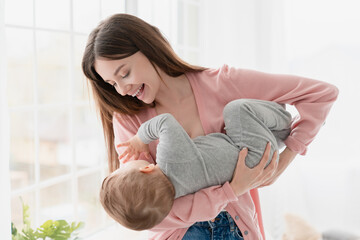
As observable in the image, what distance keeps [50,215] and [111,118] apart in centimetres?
316

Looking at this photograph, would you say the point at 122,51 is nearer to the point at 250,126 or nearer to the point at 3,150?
the point at 250,126

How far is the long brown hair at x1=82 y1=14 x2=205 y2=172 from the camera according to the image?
4.10 ft

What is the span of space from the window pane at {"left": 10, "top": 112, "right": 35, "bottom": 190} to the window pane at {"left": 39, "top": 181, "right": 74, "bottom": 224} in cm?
28

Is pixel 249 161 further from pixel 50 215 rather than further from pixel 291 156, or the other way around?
pixel 50 215

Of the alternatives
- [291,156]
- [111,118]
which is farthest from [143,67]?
[291,156]

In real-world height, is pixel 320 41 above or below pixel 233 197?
above

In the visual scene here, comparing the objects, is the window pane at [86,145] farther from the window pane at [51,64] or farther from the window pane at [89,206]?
the window pane at [51,64]

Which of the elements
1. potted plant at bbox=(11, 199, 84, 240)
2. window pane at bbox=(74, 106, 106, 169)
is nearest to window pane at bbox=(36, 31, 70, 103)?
window pane at bbox=(74, 106, 106, 169)

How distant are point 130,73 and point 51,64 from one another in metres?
4.15

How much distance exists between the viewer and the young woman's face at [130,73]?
4.12ft

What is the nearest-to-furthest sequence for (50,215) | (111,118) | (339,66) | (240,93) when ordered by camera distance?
(240,93) → (111,118) → (339,66) → (50,215)

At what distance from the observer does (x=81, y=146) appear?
15.7ft

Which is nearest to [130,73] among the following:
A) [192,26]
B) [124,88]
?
[124,88]

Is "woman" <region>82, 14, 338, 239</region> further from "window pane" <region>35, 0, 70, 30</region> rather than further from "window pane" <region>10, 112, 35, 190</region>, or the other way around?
"window pane" <region>10, 112, 35, 190</region>
